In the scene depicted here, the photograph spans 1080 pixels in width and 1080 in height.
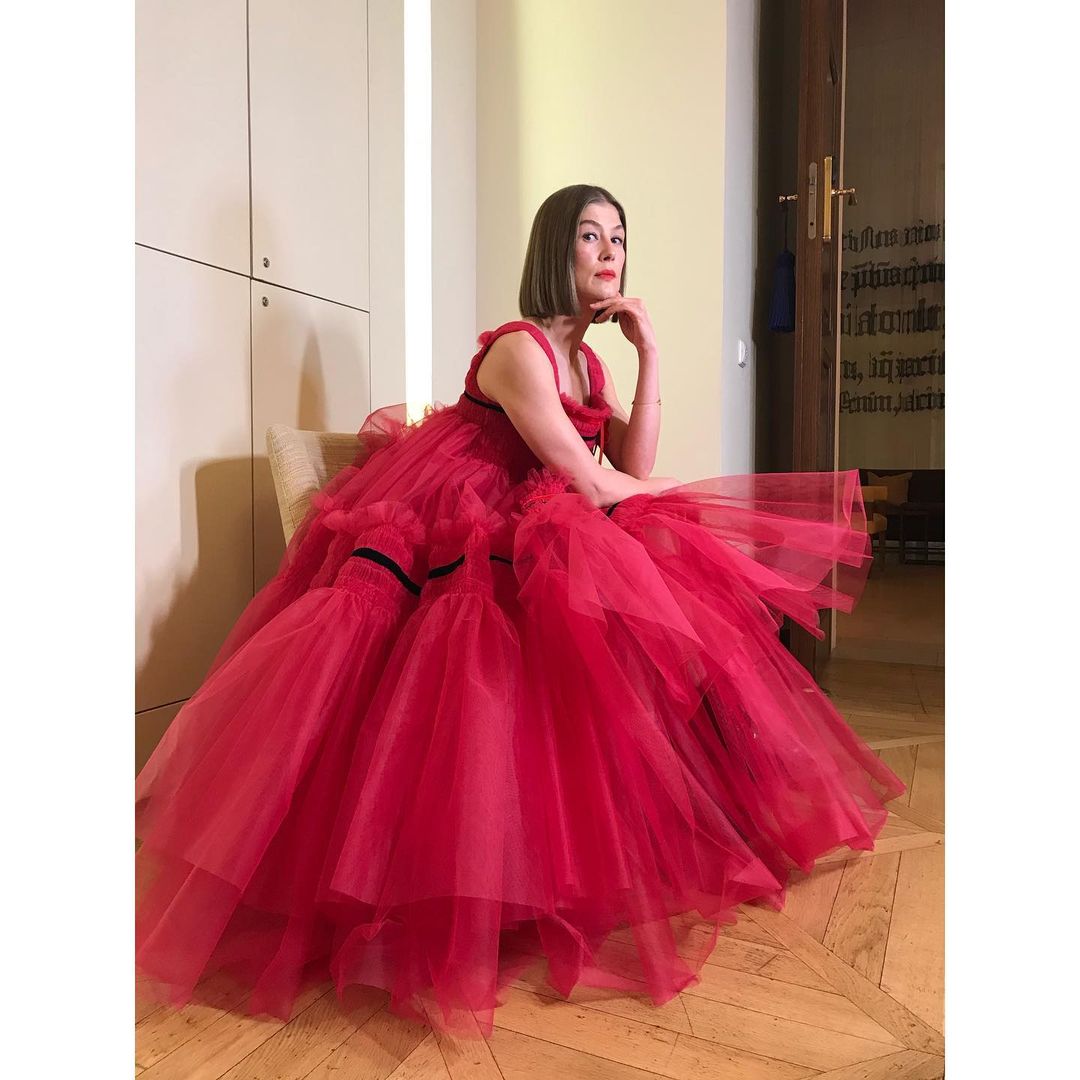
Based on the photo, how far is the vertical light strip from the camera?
2.26 metres

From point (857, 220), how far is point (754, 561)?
369cm

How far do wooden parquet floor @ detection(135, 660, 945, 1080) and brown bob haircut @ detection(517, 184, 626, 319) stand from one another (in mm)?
1014

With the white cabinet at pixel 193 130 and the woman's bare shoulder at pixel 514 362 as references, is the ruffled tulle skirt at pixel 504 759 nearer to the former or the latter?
the woman's bare shoulder at pixel 514 362

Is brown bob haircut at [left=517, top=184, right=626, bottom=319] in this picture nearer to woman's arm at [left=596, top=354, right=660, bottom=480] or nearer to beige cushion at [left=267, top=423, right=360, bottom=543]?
woman's arm at [left=596, top=354, right=660, bottom=480]

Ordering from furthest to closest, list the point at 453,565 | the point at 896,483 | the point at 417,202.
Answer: the point at 896,483
the point at 417,202
the point at 453,565

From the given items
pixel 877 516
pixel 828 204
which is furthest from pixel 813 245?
pixel 877 516

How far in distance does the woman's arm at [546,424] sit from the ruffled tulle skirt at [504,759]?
0.05 m

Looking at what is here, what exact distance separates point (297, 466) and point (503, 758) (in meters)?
0.77

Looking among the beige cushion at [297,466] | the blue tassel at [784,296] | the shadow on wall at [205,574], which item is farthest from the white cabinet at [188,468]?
the blue tassel at [784,296]

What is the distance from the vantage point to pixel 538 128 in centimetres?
266

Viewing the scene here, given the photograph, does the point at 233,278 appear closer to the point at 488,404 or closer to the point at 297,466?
the point at 297,466

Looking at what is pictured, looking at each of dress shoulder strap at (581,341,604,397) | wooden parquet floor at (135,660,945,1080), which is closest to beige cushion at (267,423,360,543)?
dress shoulder strap at (581,341,604,397)

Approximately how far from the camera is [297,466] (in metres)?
1.53
